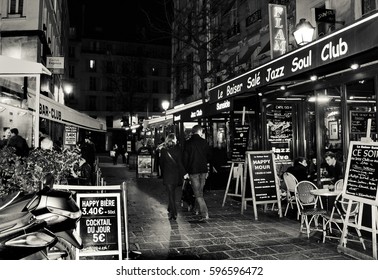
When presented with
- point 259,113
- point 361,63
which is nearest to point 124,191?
point 361,63

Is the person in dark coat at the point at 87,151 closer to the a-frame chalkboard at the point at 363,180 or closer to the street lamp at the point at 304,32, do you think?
the street lamp at the point at 304,32

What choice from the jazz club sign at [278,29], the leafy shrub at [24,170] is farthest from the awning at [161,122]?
the leafy shrub at [24,170]

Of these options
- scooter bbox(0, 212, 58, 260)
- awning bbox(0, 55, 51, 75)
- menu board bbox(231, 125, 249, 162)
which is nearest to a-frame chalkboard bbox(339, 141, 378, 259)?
scooter bbox(0, 212, 58, 260)

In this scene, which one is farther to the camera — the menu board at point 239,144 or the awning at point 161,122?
the awning at point 161,122

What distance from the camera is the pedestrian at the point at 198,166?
729 cm

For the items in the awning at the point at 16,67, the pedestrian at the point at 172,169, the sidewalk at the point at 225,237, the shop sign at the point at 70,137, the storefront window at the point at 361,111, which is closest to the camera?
the sidewalk at the point at 225,237

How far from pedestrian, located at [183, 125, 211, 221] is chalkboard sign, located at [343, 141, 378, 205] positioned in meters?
3.04

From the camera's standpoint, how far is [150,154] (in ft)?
51.3

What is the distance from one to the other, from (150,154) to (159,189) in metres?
3.86

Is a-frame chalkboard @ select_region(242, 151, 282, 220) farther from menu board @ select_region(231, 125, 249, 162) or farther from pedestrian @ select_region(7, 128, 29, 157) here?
pedestrian @ select_region(7, 128, 29, 157)

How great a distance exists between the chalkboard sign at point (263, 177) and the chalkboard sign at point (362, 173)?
2.47m

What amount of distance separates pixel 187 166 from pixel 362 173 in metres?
3.60

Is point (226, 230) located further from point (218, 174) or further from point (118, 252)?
point (218, 174)

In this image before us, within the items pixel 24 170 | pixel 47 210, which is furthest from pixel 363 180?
pixel 24 170
